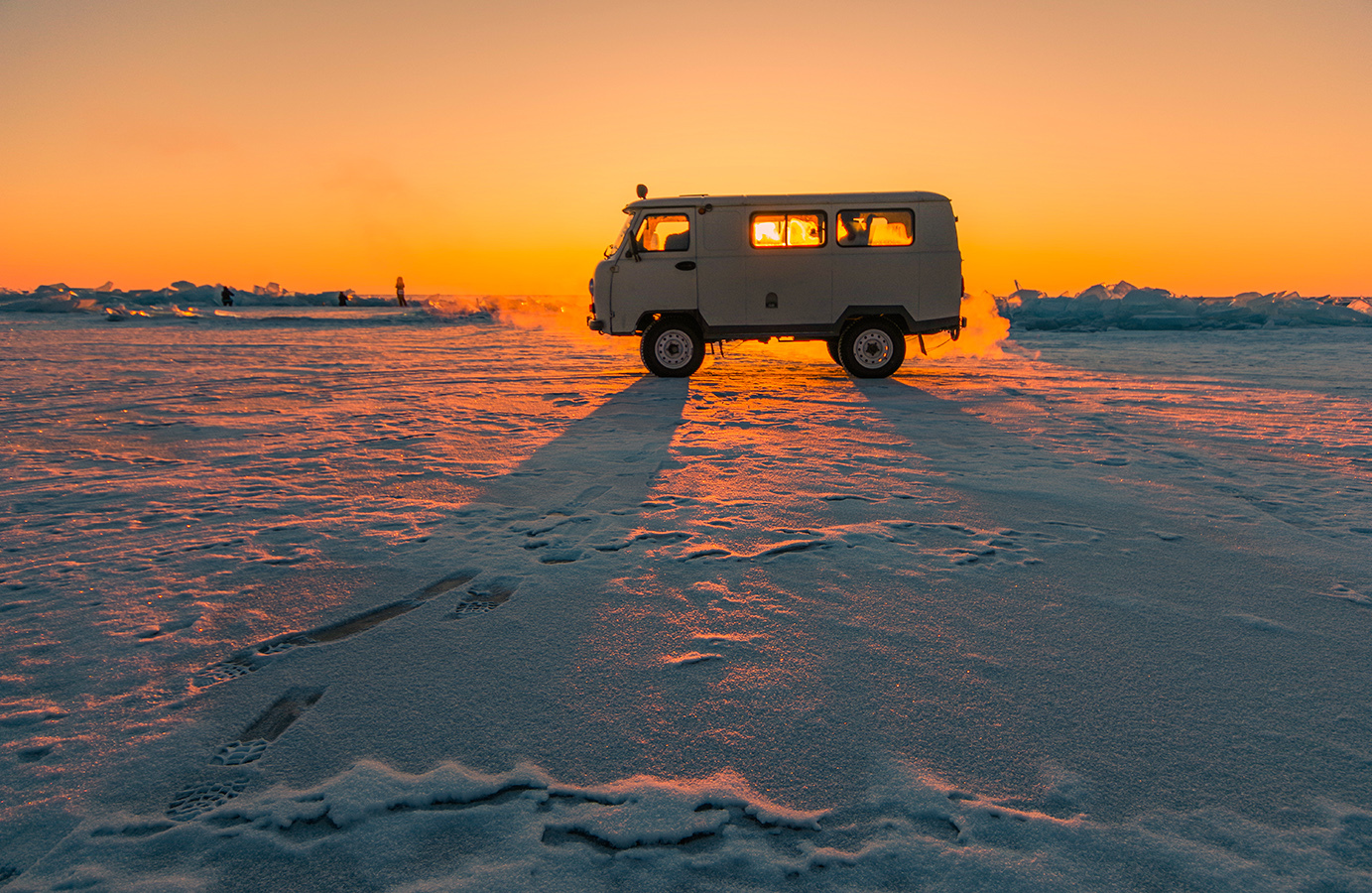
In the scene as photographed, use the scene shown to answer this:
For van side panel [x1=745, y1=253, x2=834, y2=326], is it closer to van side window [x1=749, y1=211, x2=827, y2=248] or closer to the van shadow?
van side window [x1=749, y1=211, x2=827, y2=248]

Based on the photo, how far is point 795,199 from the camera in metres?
10.9

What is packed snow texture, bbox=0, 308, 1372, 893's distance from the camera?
6.07 ft

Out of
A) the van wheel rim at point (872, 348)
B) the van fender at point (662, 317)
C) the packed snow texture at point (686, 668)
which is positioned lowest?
the packed snow texture at point (686, 668)

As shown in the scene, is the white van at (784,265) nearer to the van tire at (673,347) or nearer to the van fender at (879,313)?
the van fender at (879,313)

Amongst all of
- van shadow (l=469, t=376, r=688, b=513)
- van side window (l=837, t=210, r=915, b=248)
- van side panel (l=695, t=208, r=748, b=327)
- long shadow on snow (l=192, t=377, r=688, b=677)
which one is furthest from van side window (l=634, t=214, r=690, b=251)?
van shadow (l=469, t=376, r=688, b=513)

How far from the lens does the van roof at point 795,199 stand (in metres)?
10.8

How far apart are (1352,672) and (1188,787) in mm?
1198

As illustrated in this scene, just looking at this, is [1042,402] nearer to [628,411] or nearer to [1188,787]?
[628,411]

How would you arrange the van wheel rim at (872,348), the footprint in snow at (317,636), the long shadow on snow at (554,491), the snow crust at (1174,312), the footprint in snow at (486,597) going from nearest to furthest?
the footprint in snow at (317,636), the long shadow on snow at (554,491), the footprint in snow at (486,597), the van wheel rim at (872,348), the snow crust at (1174,312)

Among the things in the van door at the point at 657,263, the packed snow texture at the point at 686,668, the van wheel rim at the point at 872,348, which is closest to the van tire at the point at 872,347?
the van wheel rim at the point at 872,348

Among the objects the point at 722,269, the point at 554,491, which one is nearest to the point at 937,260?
the point at 722,269

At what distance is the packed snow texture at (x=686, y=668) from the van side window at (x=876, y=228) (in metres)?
5.26

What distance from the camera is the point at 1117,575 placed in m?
3.61

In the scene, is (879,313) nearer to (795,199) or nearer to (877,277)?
(877,277)
